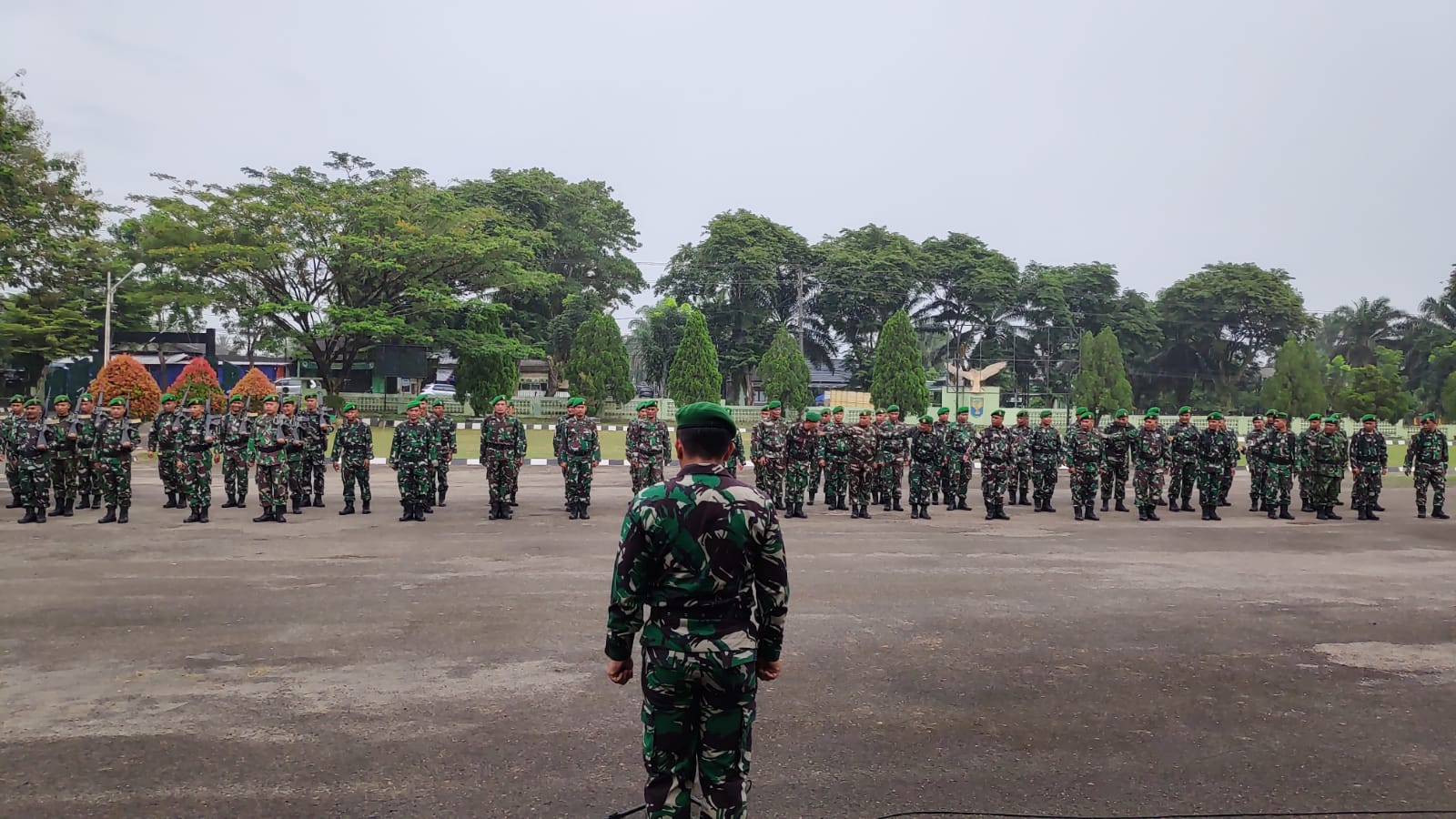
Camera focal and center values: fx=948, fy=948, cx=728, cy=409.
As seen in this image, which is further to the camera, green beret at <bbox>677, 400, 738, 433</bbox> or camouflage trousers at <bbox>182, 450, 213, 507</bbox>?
camouflage trousers at <bbox>182, 450, 213, 507</bbox>

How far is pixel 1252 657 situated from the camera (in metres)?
6.11

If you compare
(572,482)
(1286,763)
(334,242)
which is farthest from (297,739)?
(334,242)

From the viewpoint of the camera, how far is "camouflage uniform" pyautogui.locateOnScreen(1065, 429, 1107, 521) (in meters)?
13.8

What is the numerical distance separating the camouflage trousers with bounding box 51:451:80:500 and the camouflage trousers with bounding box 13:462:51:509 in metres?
0.51

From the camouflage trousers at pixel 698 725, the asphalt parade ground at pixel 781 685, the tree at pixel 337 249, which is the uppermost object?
the tree at pixel 337 249

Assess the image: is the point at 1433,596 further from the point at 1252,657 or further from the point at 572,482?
the point at 572,482

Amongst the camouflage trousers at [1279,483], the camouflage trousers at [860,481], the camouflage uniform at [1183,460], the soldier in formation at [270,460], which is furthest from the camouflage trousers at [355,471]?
the camouflage trousers at [1279,483]

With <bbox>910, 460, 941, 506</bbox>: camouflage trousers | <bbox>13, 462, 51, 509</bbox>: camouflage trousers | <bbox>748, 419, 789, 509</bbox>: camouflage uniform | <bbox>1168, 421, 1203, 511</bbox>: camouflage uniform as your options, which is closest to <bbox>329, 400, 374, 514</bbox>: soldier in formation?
<bbox>13, 462, 51, 509</bbox>: camouflage trousers

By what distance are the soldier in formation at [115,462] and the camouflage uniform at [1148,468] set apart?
1368cm

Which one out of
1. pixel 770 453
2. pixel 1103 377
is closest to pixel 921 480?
pixel 770 453

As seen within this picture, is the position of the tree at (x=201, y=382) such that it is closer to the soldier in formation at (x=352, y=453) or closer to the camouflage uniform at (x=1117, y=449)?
the soldier in formation at (x=352, y=453)

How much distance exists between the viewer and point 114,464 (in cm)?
1195

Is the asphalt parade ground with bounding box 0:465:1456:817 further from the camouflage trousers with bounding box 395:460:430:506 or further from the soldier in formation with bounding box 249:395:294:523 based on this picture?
the camouflage trousers with bounding box 395:460:430:506

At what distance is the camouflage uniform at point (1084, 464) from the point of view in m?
13.8
